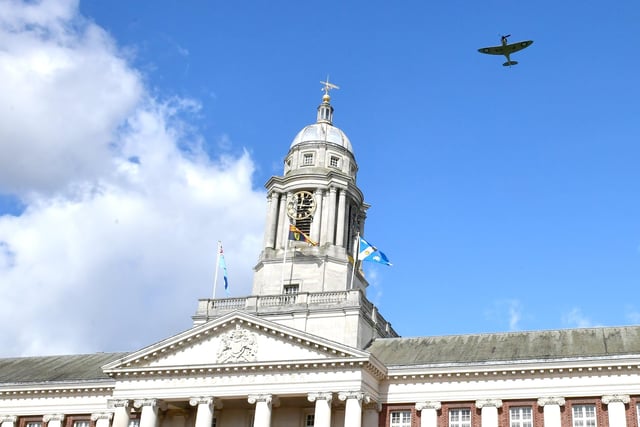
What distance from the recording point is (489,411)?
144ft

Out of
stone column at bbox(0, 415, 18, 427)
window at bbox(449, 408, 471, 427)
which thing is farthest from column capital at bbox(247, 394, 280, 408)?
stone column at bbox(0, 415, 18, 427)

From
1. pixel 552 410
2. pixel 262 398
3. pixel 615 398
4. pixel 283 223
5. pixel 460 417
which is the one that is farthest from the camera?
pixel 283 223

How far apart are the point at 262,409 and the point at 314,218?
16.5 m

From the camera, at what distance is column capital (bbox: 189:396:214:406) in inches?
1825

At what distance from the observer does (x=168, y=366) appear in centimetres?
4753

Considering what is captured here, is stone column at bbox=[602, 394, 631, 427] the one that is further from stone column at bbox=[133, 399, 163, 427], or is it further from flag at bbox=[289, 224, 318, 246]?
stone column at bbox=[133, 399, 163, 427]

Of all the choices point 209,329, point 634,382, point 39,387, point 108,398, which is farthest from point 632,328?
point 39,387

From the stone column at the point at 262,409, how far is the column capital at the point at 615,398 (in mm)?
16951

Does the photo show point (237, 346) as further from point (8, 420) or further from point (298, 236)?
point (8, 420)

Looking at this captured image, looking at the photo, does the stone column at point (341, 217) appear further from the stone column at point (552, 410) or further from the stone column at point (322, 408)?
the stone column at point (552, 410)

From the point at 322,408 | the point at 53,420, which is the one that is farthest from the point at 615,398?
the point at 53,420

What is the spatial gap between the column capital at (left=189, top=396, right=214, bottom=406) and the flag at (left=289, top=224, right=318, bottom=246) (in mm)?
13902

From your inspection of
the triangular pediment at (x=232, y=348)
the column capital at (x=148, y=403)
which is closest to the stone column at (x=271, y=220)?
the triangular pediment at (x=232, y=348)

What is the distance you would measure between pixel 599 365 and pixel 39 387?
32.9m
